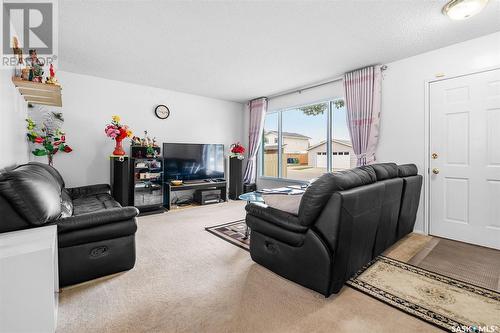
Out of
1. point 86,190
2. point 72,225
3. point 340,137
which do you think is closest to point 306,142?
point 340,137

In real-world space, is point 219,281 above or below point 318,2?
below

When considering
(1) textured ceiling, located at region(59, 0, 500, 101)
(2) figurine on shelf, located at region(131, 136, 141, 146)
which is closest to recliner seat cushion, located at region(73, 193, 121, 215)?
(2) figurine on shelf, located at region(131, 136, 141, 146)

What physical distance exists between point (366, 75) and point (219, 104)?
3.37 metres

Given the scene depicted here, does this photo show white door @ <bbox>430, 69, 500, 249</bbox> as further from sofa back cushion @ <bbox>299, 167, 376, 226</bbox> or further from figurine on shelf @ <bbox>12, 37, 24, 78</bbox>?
figurine on shelf @ <bbox>12, 37, 24, 78</bbox>

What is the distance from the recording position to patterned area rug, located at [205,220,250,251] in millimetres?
2844

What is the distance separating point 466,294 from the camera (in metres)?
1.82

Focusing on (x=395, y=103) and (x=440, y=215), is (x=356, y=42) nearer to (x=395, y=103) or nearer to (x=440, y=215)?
(x=395, y=103)

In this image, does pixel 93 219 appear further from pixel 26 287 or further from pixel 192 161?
pixel 192 161

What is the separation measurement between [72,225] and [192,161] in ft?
10.5

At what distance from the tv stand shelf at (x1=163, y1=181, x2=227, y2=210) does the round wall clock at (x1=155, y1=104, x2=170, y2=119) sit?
55.3 inches

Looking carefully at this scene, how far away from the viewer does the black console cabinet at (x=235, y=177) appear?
5480mm

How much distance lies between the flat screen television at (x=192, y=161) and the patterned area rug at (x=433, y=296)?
12.2 ft

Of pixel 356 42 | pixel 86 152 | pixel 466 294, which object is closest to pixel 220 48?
pixel 356 42

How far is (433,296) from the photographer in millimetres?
1792
